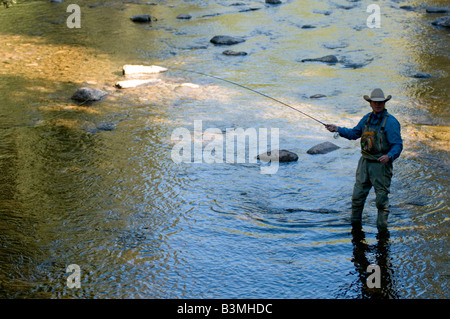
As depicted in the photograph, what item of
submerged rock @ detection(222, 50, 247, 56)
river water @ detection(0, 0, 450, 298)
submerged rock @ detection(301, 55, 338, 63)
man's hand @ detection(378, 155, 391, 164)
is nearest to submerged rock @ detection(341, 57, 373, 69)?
river water @ detection(0, 0, 450, 298)

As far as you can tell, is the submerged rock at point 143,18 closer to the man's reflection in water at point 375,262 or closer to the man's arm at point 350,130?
the man's arm at point 350,130

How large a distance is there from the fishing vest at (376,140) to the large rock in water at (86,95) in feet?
21.1

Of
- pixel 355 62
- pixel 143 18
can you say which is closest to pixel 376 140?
pixel 355 62

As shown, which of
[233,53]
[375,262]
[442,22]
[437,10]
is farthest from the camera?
[437,10]

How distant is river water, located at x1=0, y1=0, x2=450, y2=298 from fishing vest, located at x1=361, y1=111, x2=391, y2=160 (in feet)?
2.79

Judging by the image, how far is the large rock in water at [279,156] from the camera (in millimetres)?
7656

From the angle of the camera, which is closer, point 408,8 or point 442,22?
point 442,22

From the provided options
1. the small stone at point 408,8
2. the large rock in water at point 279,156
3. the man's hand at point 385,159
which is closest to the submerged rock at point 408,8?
the small stone at point 408,8

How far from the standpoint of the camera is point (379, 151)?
214 inches

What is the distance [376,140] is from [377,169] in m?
0.30

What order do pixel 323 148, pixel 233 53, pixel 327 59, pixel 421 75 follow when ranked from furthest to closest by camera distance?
pixel 233 53 → pixel 327 59 → pixel 421 75 → pixel 323 148

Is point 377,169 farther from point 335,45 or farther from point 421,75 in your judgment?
point 335,45

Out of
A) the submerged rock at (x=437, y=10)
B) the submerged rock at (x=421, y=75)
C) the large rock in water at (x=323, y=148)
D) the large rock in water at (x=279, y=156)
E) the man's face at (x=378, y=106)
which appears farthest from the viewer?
the submerged rock at (x=437, y=10)
